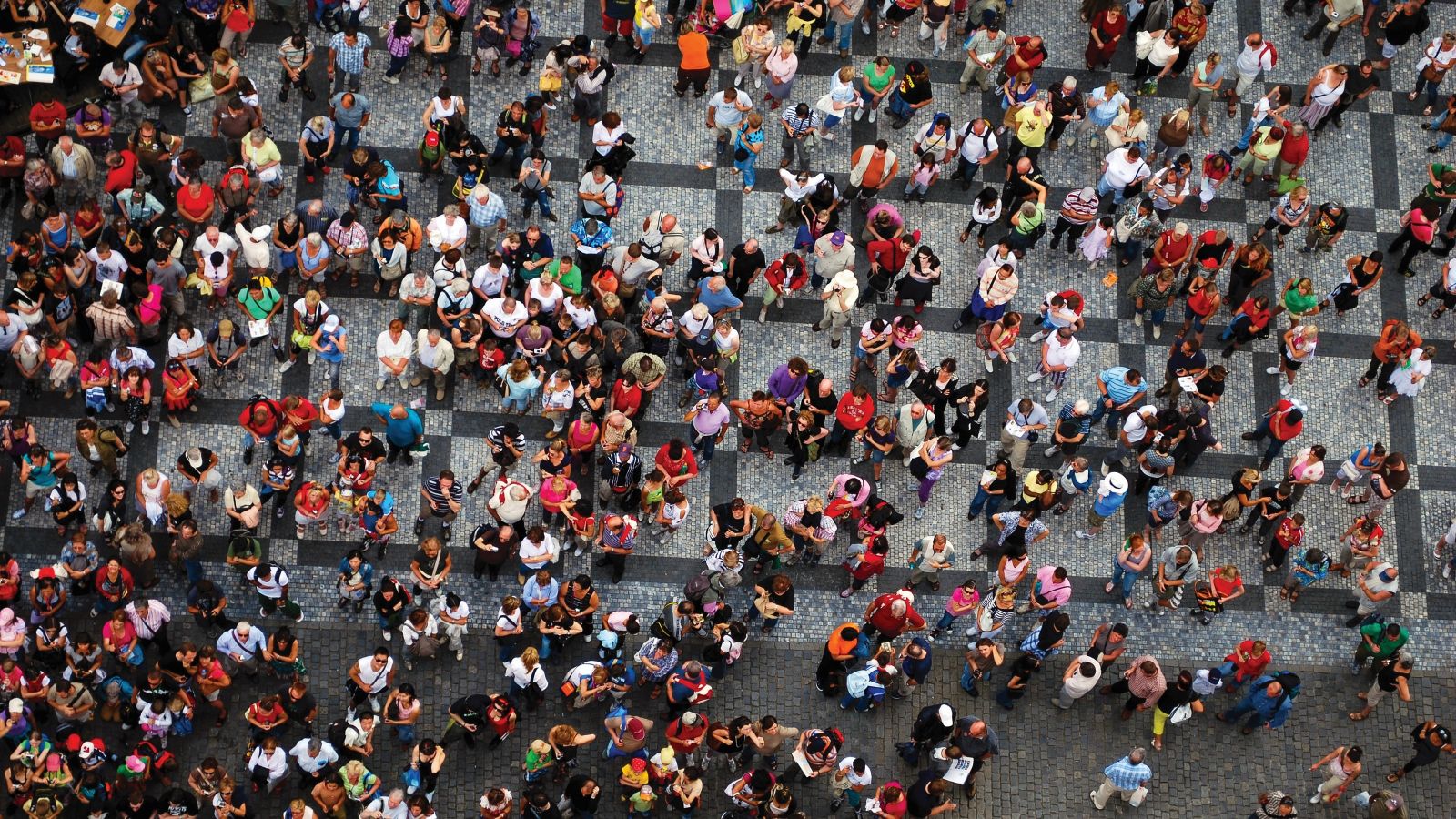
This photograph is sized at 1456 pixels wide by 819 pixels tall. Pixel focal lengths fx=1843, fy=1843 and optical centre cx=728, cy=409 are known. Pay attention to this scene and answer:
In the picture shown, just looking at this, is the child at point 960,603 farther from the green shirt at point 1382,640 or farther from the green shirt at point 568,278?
the green shirt at point 568,278

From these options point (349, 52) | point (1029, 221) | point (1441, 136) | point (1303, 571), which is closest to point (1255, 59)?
point (1441, 136)

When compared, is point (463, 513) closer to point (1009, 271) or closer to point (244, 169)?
point (244, 169)

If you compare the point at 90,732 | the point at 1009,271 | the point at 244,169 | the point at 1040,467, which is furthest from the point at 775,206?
the point at 90,732

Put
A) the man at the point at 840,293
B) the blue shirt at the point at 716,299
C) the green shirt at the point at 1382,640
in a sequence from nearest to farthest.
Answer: the green shirt at the point at 1382,640
the blue shirt at the point at 716,299
the man at the point at 840,293

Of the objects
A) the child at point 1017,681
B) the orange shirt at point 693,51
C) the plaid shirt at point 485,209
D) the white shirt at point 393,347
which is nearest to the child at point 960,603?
the child at point 1017,681

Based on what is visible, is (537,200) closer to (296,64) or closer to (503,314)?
(503,314)
